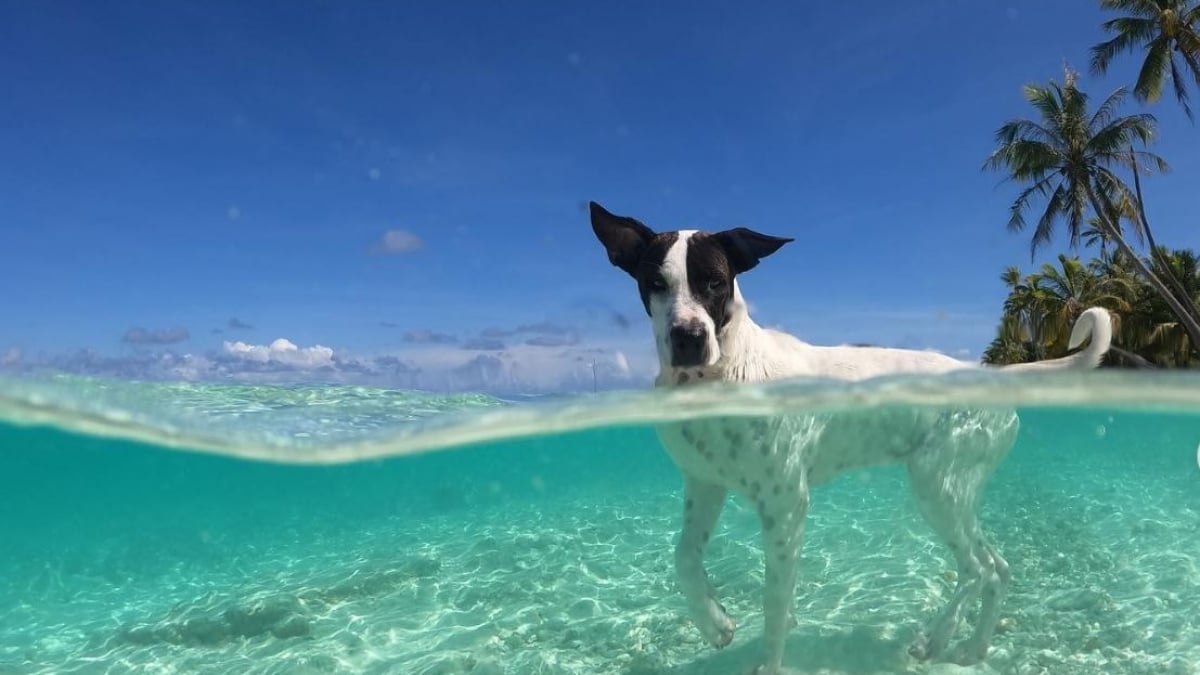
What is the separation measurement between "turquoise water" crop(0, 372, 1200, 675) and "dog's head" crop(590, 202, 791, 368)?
1.43ft

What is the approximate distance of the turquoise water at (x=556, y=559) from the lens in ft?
18.2

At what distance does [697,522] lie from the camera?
4387mm

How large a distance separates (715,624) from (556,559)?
430 centimetres

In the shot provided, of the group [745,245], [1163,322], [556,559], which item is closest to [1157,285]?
[1163,322]

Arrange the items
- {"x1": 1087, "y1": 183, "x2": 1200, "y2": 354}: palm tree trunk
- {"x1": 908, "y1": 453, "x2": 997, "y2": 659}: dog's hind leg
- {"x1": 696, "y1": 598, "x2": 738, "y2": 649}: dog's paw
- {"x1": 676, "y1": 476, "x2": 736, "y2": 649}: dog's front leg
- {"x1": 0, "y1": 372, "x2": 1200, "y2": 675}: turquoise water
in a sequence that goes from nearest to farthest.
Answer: {"x1": 676, "y1": 476, "x2": 736, "y2": 649}: dog's front leg < {"x1": 696, "y1": 598, "x2": 738, "y2": 649}: dog's paw < {"x1": 908, "y1": 453, "x2": 997, "y2": 659}: dog's hind leg < {"x1": 0, "y1": 372, "x2": 1200, "y2": 675}: turquoise water < {"x1": 1087, "y1": 183, "x2": 1200, "y2": 354}: palm tree trunk

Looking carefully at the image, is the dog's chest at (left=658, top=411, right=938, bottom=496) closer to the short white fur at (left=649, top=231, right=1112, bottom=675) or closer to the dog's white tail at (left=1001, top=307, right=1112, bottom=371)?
the short white fur at (left=649, top=231, right=1112, bottom=675)

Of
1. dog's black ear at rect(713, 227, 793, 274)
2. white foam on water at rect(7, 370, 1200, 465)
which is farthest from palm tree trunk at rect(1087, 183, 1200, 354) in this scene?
dog's black ear at rect(713, 227, 793, 274)

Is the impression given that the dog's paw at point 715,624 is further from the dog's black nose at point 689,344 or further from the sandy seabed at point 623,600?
the dog's black nose at point 689,344

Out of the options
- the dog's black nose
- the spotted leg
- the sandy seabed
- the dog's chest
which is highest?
the dog's black nose

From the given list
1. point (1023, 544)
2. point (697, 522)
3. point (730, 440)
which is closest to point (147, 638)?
point (697, 522)

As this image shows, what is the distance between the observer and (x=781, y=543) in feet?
13.4

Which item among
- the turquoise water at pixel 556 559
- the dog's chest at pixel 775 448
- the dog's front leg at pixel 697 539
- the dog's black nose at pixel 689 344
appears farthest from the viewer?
the turquoise water at pixel 556 559

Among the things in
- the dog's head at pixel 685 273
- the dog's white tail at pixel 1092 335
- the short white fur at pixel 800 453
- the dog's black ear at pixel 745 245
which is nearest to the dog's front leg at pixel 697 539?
the short white fur at pixel 800 453

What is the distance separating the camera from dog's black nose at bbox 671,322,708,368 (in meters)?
3.53
